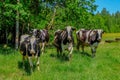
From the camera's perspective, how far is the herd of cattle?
708 inches

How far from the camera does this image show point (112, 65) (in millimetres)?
20656

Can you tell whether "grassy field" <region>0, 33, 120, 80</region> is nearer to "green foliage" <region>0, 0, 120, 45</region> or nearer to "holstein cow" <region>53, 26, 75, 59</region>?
"holstein cow" <region>53, 26, 75, 59</region>

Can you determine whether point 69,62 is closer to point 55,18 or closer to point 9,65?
point 9,65

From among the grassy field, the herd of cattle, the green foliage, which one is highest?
the green foliage

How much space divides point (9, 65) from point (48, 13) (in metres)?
14.3

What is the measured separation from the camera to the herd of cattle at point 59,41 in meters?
18.0

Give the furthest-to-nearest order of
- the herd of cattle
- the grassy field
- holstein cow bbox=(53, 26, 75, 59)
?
holstein cow bbox=(53, 26, 75, 59) < the herd of cattle < the grassy field

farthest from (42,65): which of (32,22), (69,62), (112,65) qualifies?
(32,22)

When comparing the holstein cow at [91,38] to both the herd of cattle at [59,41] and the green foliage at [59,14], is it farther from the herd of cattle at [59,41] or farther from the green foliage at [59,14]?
the green foliage at [59,14]

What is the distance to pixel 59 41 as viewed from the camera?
23.9m

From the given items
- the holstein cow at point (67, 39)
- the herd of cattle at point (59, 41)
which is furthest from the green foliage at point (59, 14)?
the holstein cow at point (67, 39)

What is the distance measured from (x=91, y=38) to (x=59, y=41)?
271 centimetres

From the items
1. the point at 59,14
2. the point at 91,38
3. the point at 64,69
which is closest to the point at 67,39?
the point at 91,38

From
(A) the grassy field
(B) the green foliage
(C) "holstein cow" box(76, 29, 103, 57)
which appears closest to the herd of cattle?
(C) "holstein cow" box(76, 29, 103, 57)
